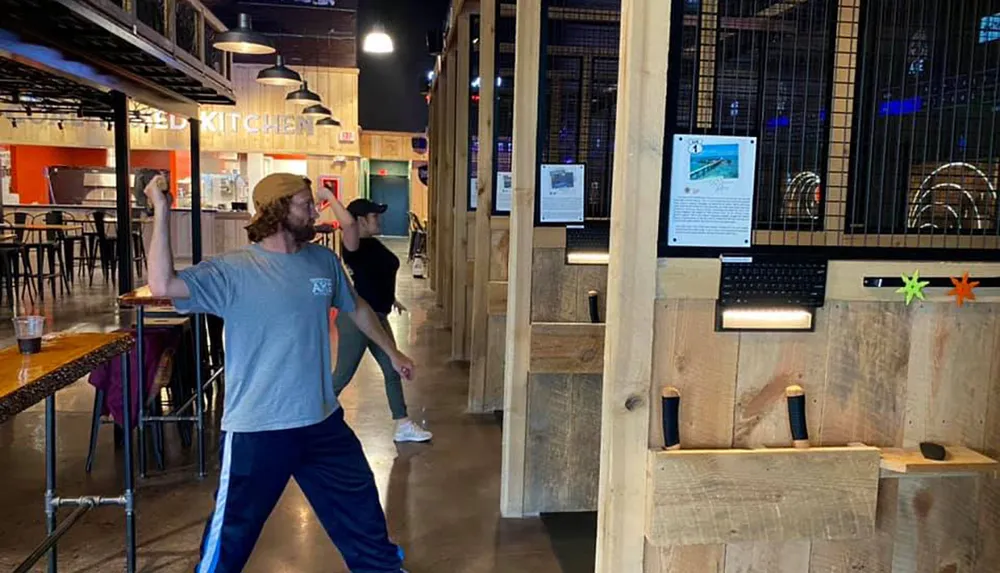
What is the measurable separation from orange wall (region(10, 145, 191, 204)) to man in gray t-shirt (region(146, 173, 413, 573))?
14.1 meters

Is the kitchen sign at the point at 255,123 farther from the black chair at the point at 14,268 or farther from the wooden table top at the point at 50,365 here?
the wooden table top at the point at 50,365

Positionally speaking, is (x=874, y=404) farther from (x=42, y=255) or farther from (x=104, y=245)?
(x=104, y=245)

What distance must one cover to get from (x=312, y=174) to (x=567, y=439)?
1458cm

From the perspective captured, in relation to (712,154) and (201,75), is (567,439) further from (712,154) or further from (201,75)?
(201,75)

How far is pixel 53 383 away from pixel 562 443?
78.1 inches

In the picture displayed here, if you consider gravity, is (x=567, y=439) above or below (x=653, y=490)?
below

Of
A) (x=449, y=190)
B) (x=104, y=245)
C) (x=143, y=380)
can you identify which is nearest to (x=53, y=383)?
(x=143, y=380)

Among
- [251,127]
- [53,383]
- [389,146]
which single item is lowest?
[53,383]

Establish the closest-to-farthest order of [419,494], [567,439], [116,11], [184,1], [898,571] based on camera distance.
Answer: [898,571] < [567,439] < [419,494] < [116,11] < [184,1]

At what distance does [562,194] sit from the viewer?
3.38m

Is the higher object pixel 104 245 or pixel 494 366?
pixel 104 245

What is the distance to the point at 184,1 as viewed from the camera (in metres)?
6.56

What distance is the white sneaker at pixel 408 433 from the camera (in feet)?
14.1

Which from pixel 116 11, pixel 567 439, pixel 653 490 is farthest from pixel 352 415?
pixel 653 490
